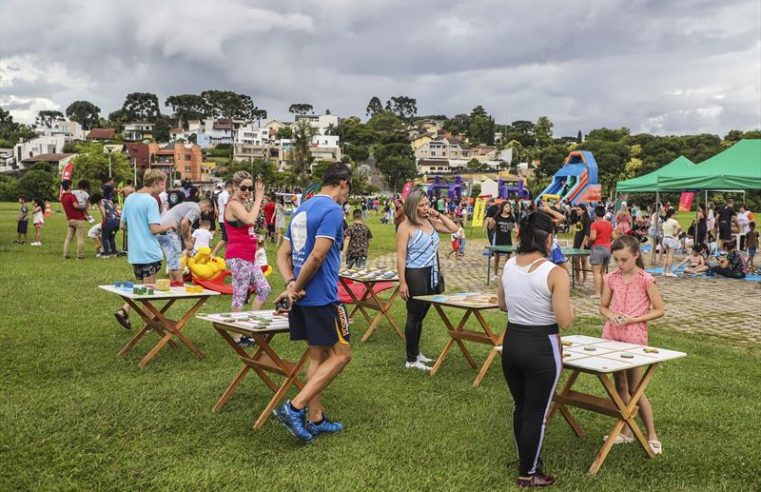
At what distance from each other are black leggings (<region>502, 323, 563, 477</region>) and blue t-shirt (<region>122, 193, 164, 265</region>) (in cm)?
452

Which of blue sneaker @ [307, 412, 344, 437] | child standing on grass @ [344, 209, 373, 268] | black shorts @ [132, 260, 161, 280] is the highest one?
black shorts @ [132, 260, 161, 280]

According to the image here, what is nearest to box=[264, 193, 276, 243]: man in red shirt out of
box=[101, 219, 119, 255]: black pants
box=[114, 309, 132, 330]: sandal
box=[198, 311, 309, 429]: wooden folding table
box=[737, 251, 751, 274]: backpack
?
box=[101, 219, 119, 255]: black pants

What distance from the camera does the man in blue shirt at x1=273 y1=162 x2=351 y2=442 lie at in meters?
4.12

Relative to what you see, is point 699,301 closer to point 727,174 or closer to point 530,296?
point 727,174

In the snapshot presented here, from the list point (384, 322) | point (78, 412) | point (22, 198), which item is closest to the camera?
point (78, 412)

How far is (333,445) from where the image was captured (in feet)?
14.1

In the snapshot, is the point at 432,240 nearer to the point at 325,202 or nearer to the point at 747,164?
the point at 325,202

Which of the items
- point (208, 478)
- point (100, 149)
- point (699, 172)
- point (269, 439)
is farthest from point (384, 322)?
point (100, 149)

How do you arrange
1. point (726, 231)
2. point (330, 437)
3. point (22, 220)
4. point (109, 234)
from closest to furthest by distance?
point (330, 437)
point (109, 234)
point (726, 231)
point (22, 220)

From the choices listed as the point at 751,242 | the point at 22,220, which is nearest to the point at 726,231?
the point at 751,242

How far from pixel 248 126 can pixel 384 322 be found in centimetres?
17153

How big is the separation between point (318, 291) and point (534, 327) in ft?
4.69

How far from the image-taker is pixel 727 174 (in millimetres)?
14344

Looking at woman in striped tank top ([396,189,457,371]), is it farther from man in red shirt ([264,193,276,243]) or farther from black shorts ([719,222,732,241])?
black shorts ([719,222,732,241])
